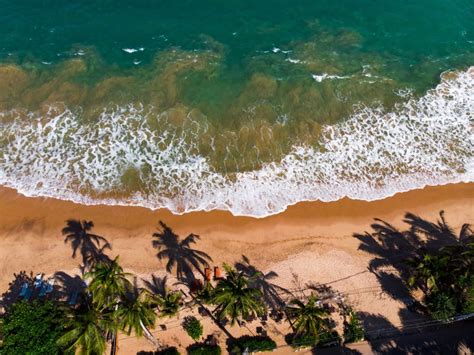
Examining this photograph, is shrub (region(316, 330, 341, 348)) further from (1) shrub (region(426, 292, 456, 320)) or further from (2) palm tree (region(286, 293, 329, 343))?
(1) shrub (region(426, 292, 456, 320))

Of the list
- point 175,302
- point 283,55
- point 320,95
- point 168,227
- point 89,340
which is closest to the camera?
point 89,340

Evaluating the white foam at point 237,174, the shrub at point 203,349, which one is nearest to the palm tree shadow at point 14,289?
the white foam at point 237,174

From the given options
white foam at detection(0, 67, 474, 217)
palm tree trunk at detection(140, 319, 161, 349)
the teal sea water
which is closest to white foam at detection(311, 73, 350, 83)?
the teal sea water

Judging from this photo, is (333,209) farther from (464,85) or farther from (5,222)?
(5,222)

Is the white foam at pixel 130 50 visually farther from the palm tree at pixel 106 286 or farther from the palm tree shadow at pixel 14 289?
the palm tree at pixel 106 286

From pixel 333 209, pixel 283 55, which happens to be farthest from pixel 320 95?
pixel 333 209

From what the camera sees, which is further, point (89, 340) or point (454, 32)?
point (454, 32)

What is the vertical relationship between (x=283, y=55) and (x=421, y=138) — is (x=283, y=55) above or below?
above

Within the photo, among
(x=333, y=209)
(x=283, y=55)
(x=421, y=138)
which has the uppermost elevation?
(x=283, y=55)
